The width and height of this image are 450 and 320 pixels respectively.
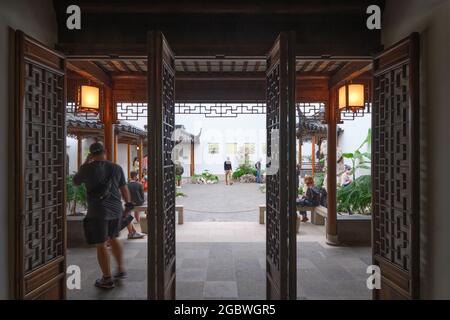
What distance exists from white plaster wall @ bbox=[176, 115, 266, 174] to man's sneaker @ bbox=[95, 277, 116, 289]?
15283mm

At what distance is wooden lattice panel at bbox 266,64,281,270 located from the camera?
8.82 ft

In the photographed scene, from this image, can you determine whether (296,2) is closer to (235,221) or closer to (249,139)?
(235,221)

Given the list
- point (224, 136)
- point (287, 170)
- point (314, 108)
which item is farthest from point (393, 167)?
point (224, 136)

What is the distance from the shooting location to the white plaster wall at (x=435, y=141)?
214cm

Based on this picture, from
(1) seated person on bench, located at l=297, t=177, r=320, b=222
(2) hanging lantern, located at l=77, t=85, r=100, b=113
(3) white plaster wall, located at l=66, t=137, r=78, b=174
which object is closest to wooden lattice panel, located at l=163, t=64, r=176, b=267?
(2) hanging lantern, located at l=77, t=85, r=100, b=113

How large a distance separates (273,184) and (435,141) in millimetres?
1259

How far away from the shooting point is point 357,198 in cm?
601

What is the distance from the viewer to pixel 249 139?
19.0 m

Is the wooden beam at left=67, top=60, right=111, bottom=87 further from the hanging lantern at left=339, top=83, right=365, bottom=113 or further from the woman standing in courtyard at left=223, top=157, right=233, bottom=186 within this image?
the woman standing in courtyard at left=223, top=157, right=233, bottom=186

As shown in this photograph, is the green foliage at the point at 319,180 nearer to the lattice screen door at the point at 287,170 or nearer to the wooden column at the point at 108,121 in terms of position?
the wooden column at the point at 108,121

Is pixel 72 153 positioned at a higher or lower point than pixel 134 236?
higher

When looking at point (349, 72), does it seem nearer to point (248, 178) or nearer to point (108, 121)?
point (108, 121)

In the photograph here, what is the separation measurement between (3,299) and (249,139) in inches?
674
